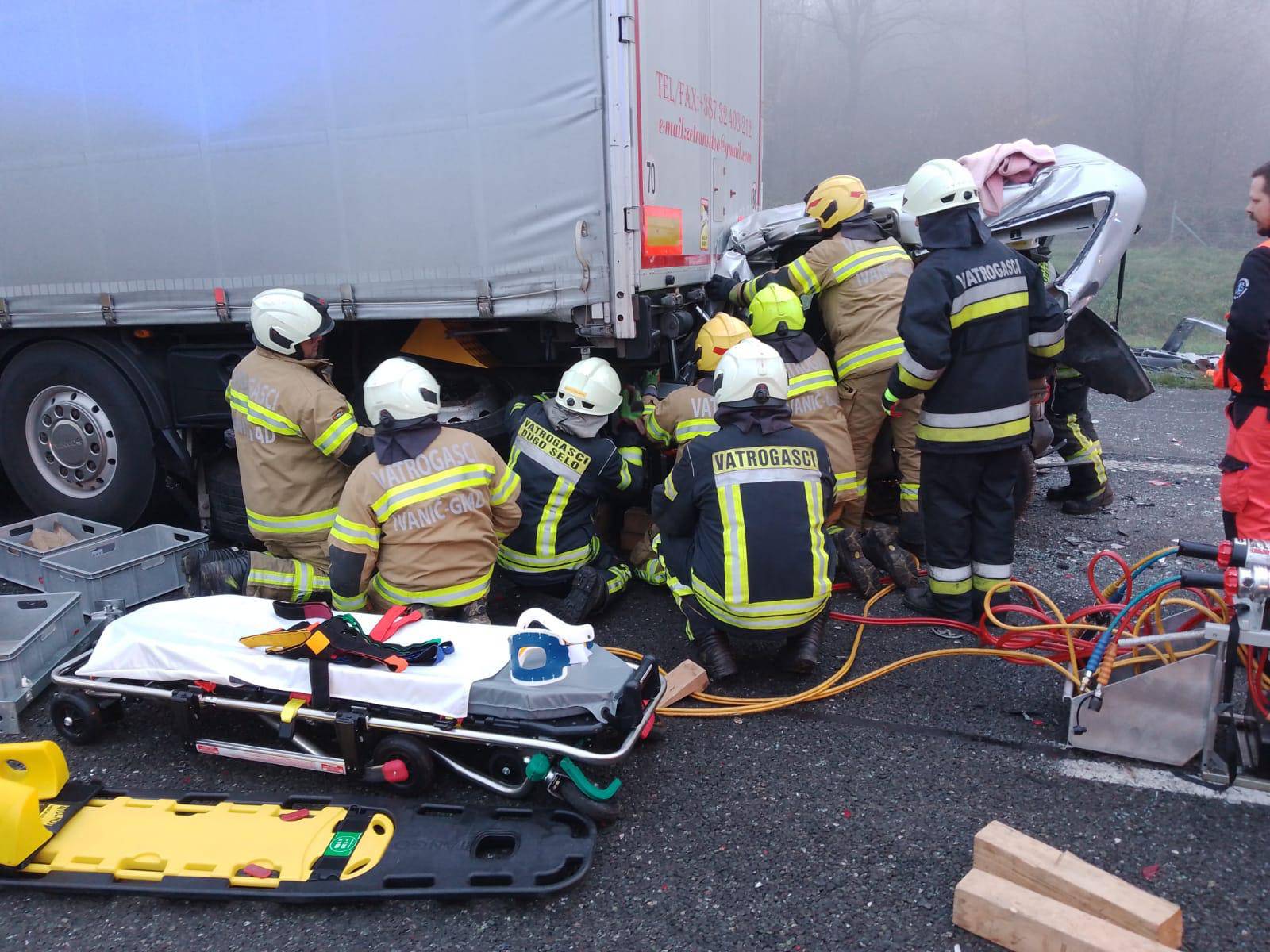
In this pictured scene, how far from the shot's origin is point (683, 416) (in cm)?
452

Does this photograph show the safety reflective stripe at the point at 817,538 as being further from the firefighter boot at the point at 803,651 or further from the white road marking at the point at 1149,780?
the white road marking at the point at 1149,780

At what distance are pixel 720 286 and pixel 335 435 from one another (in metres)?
2.59

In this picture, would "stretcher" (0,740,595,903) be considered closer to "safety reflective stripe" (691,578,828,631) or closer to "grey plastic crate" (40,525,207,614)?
"safety reflective stripe" (691,578,828,631)

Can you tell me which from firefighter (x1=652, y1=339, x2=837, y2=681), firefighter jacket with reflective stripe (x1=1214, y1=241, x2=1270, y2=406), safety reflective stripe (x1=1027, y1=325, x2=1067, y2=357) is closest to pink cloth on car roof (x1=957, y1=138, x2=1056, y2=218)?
safety reflective stripe (x1=1027, y1=325, x2=1067, y2=357)

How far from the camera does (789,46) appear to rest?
31.7m

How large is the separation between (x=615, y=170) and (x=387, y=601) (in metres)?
2.13

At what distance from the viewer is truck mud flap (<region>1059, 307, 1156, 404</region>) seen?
5496 millimetres

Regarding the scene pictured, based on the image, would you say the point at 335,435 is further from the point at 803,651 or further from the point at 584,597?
the point at 803,651

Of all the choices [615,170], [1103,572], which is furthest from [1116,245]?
[615,170]

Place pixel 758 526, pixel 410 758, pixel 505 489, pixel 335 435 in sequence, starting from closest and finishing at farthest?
pixel 410 758, pixel 758 526, pixel 505 489, pixel 335 435

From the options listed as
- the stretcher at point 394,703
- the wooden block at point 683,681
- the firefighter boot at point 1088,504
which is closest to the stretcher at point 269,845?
the stretcher at point 394,703

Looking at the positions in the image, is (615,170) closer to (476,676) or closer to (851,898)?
(476,676)

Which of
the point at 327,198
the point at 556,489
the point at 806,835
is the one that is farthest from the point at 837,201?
the point at 806,835

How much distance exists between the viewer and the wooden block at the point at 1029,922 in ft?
7.00
